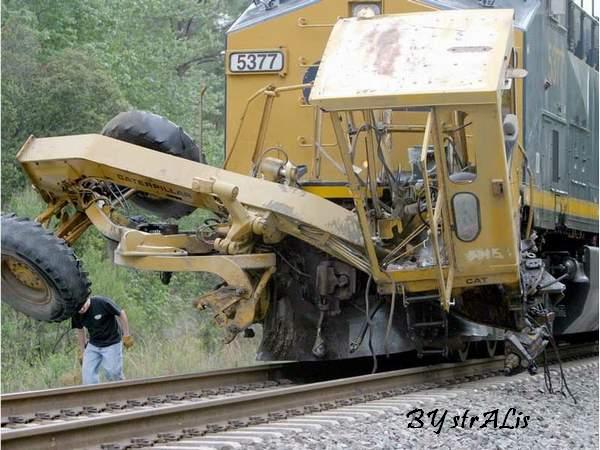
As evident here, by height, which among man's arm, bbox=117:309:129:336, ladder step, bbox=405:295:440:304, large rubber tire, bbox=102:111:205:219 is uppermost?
large rubber tire, bbox=102:111:205:219

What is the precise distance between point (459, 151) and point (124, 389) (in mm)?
3209

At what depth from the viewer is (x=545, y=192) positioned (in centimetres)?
1180

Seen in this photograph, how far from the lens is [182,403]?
9.16 m

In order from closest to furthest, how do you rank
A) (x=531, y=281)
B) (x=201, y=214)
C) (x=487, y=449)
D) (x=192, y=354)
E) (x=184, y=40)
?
(x=487, y=449), (x=531, y=281), (x=192, y=354), (x=201, y=214), (x=184, y=40)

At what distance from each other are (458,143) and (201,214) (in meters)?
13.1

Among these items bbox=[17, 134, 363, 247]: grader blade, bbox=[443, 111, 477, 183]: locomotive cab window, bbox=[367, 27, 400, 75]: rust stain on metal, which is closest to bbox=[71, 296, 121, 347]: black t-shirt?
bbox=[17, 134, 363, 247]: grader blade

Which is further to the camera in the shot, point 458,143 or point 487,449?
point 458,143

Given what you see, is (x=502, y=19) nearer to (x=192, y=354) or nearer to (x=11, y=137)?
(x=192, y=354)

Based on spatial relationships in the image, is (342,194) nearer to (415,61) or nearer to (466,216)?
(466,216)

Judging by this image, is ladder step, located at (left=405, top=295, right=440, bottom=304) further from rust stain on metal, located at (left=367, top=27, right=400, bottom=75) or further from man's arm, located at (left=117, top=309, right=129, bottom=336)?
man's arm, located at (left=117, top=309, right=129, bottom=336)

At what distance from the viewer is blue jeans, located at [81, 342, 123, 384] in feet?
41.2

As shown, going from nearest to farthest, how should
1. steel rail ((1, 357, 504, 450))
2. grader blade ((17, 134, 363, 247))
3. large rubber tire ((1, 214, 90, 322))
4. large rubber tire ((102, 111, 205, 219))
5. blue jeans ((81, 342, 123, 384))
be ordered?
steel rail ((1, 357, 504, 450)) < large rubber tire ((1, 214, 90, 322)) < grader blade ((17, 134, 363, 247)) < large rubber tire ((102, 111, 205, 219)) < blue jeans ((81, 342, 123, 384))

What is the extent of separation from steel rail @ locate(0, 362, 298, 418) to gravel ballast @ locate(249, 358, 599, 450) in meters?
1.72

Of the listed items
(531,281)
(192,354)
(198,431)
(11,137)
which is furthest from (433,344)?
(11,137)
